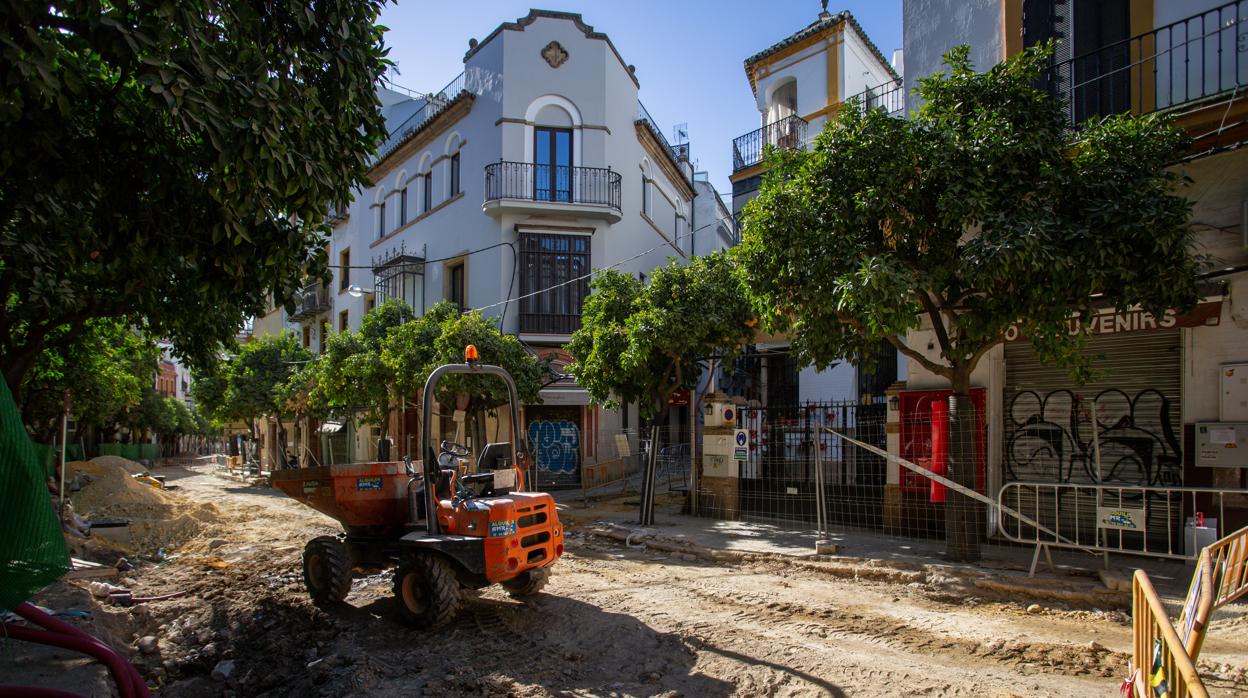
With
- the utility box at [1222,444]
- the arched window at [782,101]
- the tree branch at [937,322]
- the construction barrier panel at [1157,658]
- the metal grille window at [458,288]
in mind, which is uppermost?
the arched window at [782,101]

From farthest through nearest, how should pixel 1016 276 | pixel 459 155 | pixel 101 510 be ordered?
1. pixel 459 155
2. pixel 101 510
3. pixel 1016 276

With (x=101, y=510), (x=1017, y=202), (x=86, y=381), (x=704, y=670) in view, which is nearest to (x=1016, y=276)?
(x=1017, y=202)

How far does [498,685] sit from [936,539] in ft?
25.0

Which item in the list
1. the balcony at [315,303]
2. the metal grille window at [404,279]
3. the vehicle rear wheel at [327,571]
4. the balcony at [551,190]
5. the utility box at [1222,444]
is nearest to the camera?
the vehicle rear wheel at [327,571]

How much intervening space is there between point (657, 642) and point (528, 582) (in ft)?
5.91

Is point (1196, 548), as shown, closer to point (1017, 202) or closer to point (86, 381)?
point (1017, 202)

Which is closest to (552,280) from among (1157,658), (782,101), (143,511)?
(782,101)

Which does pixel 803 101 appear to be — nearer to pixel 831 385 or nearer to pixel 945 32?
pixel 831 385

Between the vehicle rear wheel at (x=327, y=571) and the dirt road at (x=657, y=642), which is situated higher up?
the vehicle rear wheel at (x=327, y=571)

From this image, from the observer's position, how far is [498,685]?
5.46 m

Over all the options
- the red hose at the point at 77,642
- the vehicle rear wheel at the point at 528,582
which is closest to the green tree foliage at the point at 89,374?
the vehicle rear wheel at the point at 528,582

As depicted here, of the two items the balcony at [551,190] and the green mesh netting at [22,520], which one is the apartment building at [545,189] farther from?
the green mesh netting at [22,520]

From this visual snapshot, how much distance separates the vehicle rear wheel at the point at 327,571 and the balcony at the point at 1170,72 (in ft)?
33.9

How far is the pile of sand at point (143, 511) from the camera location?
13367 mm
